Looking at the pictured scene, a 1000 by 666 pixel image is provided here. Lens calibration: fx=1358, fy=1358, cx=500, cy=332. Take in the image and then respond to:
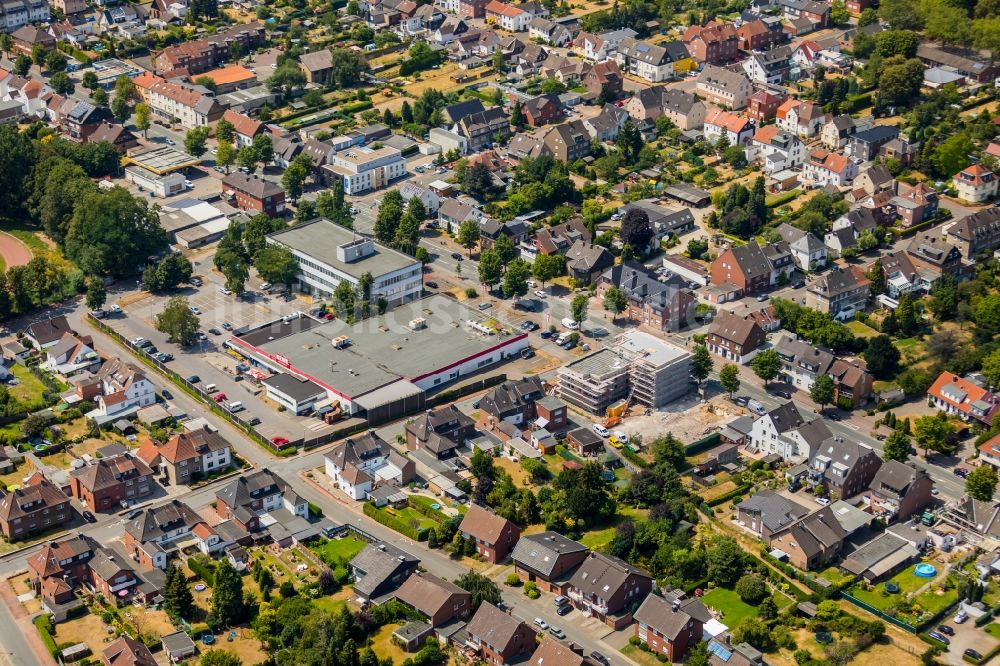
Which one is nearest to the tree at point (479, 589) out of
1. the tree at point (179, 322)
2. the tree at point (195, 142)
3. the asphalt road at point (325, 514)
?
the asphalt road at point (325, 514)

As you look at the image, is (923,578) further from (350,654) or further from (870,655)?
(350,654)

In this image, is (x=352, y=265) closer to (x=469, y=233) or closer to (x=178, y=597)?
(x=469, y=233)

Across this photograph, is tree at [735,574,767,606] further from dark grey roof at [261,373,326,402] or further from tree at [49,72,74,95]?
tree at [49,72,74,95]

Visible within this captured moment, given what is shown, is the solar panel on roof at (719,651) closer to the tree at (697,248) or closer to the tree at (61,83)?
the tree at (697,248)

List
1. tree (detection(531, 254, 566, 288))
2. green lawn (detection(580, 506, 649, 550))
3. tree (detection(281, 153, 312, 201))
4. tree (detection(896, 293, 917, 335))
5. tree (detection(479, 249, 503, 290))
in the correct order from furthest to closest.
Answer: tree (detection(281, 153, 312, 201)) → tree (detection(531, 254, 566, 288)) → tree (detection(479, 249, 503, 290)) → tree (detection(896, 293, 917, 335)) → green lawn (detection(580, 506, 649, 550))

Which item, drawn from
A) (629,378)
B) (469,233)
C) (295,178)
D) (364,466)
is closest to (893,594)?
(629,378)

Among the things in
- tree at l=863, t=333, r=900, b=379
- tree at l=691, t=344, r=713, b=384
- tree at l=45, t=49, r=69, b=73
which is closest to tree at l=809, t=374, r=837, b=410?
tree at l=863, t=333, r=900, b=379
